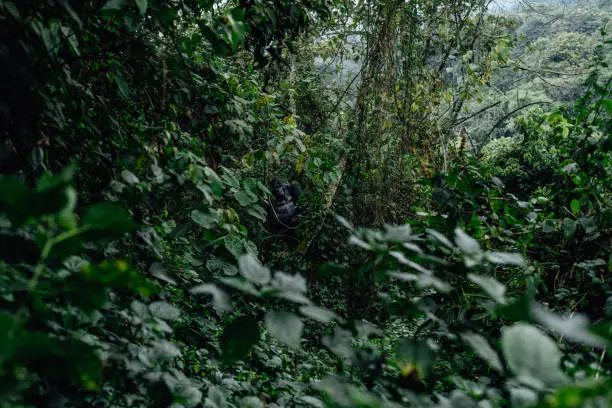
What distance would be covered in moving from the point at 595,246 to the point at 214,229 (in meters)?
1.67

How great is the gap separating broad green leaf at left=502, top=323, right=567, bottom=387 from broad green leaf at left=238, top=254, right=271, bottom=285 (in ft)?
1.01

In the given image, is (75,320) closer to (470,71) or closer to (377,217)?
(377,217)

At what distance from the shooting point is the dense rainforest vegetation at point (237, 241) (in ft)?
1.63

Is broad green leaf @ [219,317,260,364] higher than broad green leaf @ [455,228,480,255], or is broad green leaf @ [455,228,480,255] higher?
broad green leaf @ [455,228,480,255]

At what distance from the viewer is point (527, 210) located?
6.27ft

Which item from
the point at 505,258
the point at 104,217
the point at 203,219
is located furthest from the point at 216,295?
the point at 203,219

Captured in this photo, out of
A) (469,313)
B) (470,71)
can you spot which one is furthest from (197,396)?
(470,71)

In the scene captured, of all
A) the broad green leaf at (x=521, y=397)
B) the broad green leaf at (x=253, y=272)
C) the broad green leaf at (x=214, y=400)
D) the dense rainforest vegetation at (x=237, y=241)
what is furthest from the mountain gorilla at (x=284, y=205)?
the broad green leaf at (x=521, y=397)

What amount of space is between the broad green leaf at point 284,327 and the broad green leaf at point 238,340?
57 millimetres

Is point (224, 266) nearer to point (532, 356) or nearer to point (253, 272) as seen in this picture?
point (253, 272)

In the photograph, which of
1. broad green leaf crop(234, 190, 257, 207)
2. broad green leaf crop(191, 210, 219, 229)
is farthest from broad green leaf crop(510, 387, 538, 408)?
broad green leaf crop(234, 190, 257, 207)

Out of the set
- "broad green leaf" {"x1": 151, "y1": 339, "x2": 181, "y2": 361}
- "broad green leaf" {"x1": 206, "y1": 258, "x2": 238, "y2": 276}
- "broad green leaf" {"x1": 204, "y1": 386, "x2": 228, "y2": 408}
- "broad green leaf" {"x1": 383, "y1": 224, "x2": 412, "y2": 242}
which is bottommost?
"broad green leaf" {"x1": 204, "y1": 386, "x2": 228, "y2": 408}

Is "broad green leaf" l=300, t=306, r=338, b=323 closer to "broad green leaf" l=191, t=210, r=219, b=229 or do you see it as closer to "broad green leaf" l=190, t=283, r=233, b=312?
"broad green leaf" l=190, t=283, r=233, b=312

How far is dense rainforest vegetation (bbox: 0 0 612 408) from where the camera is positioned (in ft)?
1.63
